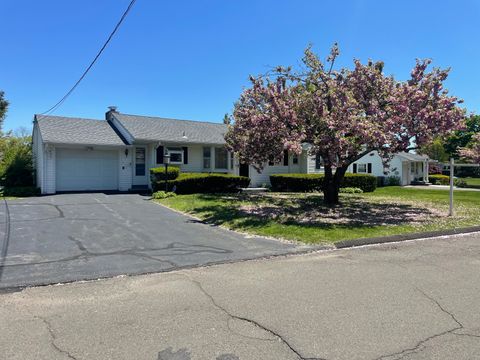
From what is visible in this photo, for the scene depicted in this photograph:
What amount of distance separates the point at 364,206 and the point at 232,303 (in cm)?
1197

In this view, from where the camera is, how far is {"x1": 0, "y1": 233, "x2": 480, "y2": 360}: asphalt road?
3.66 m

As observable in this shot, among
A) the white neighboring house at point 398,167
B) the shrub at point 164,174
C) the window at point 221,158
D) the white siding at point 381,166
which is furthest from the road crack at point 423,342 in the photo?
the white siding at point 381,166

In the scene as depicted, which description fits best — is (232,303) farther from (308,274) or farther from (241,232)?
(241,232)

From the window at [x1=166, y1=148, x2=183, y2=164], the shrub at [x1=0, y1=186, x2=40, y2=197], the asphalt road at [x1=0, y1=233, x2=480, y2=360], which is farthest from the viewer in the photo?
the window at [x1=166, y1=148, x2=183, y2=164]

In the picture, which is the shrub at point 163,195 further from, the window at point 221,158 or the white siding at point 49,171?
the window at point 221,158

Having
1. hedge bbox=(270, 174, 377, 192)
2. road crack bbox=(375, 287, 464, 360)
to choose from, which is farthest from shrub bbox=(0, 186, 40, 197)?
road crack bbox=(375, 287, 464, 360)

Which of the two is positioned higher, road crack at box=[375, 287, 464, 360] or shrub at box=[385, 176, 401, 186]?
shrub at box=[385, 176, 401, 186]

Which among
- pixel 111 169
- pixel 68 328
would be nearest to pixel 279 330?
pixel 68 328

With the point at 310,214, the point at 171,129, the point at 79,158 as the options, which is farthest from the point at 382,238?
the point at 171,129

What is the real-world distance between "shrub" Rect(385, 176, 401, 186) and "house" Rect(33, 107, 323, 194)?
54.2ft

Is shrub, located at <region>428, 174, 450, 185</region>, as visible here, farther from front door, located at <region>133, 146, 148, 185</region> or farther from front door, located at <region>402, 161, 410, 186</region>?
front door, located at <region>133, 146, 148, 185</region>

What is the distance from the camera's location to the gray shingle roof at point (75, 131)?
1923cm

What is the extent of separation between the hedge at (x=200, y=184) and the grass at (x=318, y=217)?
6.24 feet

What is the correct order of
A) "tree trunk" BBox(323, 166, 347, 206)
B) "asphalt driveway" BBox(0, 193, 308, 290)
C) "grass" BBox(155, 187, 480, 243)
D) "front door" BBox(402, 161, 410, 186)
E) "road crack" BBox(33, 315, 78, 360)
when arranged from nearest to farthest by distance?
"road crack" BBox(33, 315, 78, 360), "asphalt driveway" BBox(0, 193, 308, 290), "grass" BBox(155, 187, 480, 243), "tree trunk" BBox(323, 166, 347, 206), "front door" BBox(402, 161, 410, 186)
